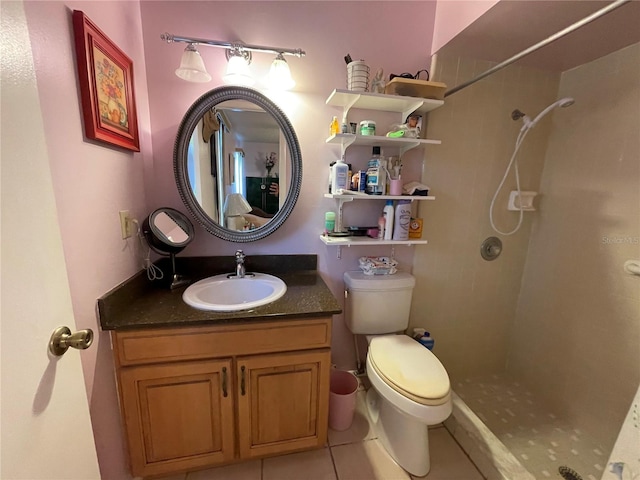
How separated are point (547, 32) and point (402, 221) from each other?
106 centimetres

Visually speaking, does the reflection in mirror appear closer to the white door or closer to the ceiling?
the white door

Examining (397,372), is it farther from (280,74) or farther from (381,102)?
(280,74)

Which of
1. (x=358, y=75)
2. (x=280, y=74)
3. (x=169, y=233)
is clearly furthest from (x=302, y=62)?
A: (x=169, y=233)

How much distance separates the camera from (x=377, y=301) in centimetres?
153

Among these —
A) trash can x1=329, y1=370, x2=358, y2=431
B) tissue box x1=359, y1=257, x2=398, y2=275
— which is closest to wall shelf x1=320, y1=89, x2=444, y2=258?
tissue box x1=359, y1=257, x2=398, y2=275

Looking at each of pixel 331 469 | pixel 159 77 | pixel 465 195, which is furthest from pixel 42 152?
pixel 465 195

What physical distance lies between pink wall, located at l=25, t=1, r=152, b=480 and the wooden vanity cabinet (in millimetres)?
66

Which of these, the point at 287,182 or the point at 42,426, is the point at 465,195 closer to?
the point at 287,182

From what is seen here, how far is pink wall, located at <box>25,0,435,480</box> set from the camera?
840 mm

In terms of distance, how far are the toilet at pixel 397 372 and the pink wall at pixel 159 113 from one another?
20 cm

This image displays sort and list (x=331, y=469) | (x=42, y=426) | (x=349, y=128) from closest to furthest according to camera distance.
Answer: (x=42, y=426) < (x=331, y=469) < (x=349, y=128)

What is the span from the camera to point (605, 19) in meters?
1.17

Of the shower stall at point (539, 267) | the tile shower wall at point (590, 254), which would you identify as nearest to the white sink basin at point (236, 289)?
the shower stall at point (539, 267)

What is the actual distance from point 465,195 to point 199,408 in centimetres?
176
